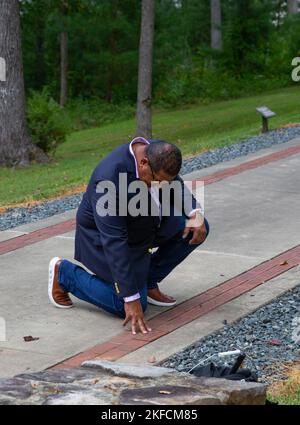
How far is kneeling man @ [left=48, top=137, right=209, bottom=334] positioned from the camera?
6.25 m

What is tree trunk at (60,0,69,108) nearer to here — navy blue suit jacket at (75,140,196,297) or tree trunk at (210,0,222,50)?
tree trunk at (210,0,222,50)

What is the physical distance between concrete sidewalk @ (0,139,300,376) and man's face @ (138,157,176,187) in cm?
105

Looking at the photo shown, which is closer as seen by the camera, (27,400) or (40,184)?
(27,400)

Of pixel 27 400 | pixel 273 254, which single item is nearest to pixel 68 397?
pixel 27 400

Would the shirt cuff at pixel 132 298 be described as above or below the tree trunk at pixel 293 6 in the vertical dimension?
below

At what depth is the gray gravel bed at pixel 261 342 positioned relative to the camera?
5824 millimetres

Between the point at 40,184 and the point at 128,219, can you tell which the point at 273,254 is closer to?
the point at 128,219

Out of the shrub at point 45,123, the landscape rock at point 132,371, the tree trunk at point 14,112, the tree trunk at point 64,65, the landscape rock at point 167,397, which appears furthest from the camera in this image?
the tree trunk at point 64,65

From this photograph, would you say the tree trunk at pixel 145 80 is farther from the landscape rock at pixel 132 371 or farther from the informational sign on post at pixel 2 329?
the landscape rock at pixel 132 371

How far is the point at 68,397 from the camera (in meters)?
4.03

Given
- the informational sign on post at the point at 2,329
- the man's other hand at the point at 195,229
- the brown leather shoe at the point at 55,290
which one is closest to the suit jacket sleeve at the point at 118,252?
the man's other hand at the point at 195,229

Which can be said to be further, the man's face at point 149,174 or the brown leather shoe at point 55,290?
the brown leather shoe at point 55,290

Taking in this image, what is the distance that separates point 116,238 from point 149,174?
0.46 meters

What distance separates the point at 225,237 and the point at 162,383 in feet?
15.6
